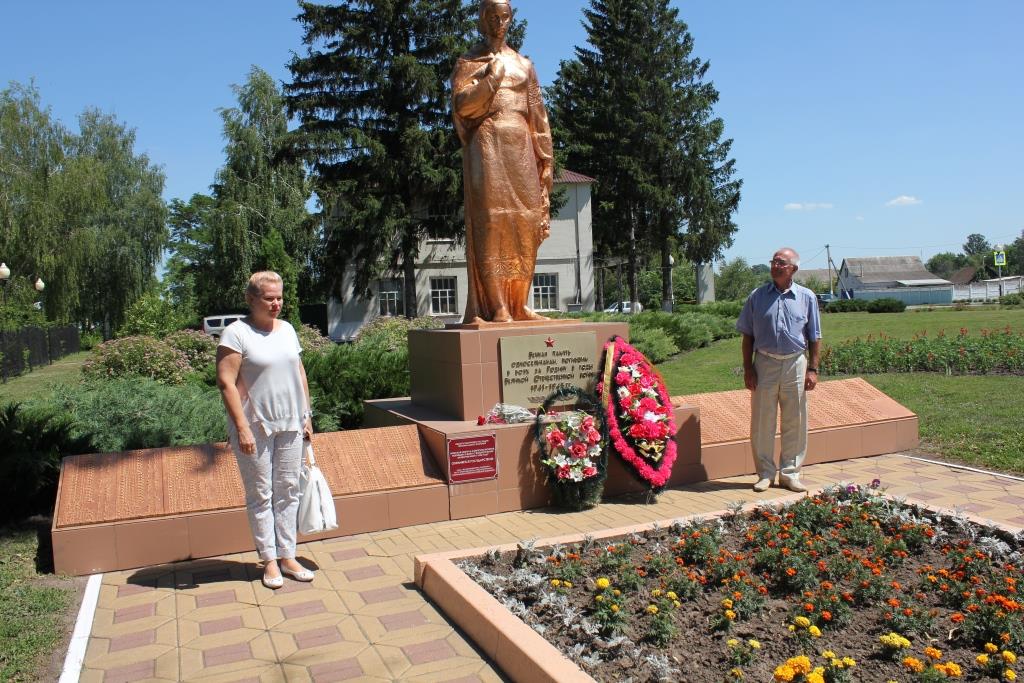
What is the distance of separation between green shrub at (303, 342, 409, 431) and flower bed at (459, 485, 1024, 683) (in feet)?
15.3

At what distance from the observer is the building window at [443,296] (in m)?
30.9

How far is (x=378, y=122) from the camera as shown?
27.3 metres

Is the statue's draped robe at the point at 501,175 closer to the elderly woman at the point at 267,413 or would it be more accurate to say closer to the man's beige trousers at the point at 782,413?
the man's beige trousers at the point at 782,413

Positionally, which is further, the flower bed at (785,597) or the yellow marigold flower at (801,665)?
the flower bed at (785,597)

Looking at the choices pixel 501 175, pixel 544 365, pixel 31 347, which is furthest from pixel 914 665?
pixel 31 347

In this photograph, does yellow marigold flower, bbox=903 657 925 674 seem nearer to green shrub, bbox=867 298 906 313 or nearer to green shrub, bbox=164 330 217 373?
green shrub, bbox=164 330 217 373

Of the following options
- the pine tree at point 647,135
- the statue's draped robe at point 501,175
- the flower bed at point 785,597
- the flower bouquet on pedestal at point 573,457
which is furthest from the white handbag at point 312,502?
the pine tree at point 647,135

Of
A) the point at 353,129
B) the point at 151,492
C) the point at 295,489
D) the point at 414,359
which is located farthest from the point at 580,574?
the point at 353,129

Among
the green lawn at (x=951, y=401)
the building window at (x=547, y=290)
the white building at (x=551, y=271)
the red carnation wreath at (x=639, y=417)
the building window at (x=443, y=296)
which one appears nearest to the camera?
the red carnation wreath at (x=639, y=417)

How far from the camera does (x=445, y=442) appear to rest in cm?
571

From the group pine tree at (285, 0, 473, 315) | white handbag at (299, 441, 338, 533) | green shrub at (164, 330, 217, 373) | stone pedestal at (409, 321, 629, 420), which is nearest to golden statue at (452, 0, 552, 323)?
stone pedestal at (409, 321, 629, 420)

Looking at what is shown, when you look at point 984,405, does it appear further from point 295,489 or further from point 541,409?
point 295,489

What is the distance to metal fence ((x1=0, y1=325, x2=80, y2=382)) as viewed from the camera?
20.1m

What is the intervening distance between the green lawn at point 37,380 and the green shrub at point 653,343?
11.0 meters
